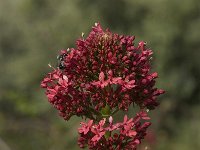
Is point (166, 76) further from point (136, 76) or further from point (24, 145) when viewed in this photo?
point (136, 76)

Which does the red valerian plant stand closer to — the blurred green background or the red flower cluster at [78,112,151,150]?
the red flower cluster at [78,112,151,150]

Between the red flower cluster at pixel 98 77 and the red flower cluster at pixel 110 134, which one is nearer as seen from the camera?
the red flower cluster at pixel 110 134

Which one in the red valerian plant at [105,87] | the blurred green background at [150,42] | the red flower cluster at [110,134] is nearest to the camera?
the red flower cluster at [110,134]

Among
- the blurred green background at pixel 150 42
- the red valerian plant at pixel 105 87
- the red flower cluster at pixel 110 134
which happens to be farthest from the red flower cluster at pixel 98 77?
the blurred green background at pixel 150 42

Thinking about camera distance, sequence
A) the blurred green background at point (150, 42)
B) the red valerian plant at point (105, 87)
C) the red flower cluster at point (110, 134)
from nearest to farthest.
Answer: the red flower cluster at point (110, 134) < the red valerian plant at point (105, 87) < the blurred green background at point (150, 42)

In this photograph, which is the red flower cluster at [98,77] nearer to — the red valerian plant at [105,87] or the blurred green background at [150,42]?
the red valerian plant at [105,87]

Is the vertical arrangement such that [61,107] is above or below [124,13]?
below

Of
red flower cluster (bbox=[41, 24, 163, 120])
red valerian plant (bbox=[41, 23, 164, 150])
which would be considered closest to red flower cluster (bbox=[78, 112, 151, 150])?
red valerian plant (bbox=[41, 23, 164, 150])

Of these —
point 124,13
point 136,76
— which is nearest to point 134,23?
point 124,13
